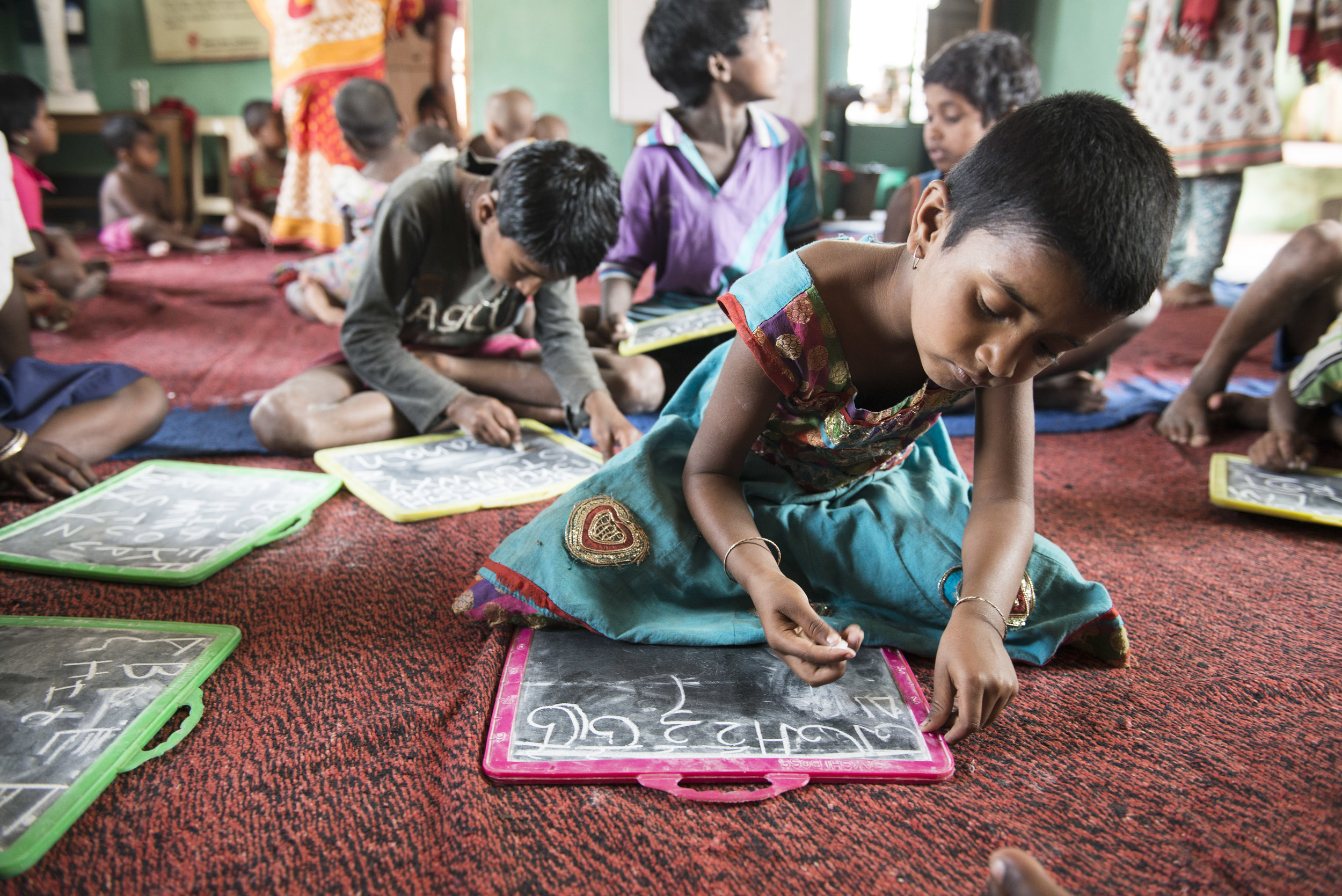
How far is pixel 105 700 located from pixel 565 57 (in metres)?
3.54

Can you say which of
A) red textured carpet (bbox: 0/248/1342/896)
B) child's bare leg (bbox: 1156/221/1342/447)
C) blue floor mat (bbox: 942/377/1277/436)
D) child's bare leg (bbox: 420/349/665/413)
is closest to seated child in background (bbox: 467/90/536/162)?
child's bare leg (bbox: 420/349/665/413)

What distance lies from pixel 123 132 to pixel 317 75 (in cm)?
175

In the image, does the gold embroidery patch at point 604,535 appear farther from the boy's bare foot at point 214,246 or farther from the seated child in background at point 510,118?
the boy's bare foot at point 214,246

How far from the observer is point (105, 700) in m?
0.72

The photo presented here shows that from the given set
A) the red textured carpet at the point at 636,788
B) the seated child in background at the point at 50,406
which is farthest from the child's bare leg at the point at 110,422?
the red textured carpet at the point at 636,788

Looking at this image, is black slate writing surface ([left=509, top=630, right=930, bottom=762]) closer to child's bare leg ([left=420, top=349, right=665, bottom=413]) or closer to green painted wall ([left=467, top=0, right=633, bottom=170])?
child's bare leg ([left=420, top=349, right=665, bottom=413])

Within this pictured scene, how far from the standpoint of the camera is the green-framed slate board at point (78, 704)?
608mm

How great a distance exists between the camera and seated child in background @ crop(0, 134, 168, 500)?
1.18m

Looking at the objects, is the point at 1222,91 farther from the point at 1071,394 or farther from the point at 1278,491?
the point at 1278,491

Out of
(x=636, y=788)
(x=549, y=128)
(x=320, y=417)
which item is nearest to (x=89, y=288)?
(x=549, y=128)

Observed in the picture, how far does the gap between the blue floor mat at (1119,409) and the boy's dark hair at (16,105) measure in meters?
2.84

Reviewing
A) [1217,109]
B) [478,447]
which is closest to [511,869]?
[478,447]

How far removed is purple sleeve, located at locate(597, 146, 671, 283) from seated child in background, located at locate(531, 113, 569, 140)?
162 cm

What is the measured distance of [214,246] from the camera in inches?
154
